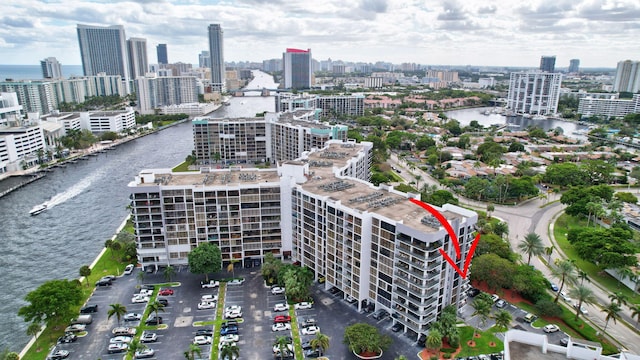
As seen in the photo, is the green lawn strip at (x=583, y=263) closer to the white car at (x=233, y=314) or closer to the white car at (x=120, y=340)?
the white car at (x=233, y=314)

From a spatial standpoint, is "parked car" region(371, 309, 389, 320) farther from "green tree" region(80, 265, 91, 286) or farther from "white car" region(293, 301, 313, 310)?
"green tree" region(80, 265, 91, 286)

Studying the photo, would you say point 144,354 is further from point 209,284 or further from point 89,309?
point 209,284

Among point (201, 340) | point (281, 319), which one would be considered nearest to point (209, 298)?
point (201, 340)

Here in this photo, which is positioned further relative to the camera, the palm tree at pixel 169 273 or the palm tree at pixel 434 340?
the palm tree at pixel 169 273

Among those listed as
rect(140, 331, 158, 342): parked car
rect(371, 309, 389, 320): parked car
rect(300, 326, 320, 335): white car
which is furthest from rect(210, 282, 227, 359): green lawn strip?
rect(371, 309, 389, 320): parked car

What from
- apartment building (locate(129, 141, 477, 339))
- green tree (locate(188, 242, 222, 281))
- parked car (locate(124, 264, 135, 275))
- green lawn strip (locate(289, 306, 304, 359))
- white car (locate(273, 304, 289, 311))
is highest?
apartment building (locate(129, 141, 477, 339))

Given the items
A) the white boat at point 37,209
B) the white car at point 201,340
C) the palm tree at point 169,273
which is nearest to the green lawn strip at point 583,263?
the white car at point 201,340

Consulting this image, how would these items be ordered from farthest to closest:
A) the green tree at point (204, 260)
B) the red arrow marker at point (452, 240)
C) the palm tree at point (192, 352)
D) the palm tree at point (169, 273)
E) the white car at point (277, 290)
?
the palm tree at point (169, 273), the green tree at point (204, 260), the white car at point (277, 290), the red arrow marker at point (452, 240), the palm tree at point (192, 352)

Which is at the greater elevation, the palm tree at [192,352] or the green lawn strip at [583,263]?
the palm tree at [192,352]
